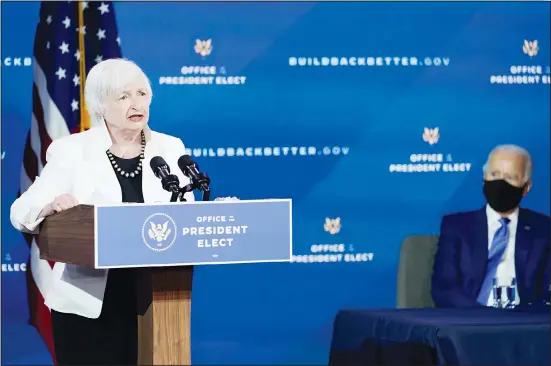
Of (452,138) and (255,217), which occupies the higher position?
(452,138)

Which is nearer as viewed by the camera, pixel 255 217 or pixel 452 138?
pixel 255 217

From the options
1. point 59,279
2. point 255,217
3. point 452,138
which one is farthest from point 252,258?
point 452,138

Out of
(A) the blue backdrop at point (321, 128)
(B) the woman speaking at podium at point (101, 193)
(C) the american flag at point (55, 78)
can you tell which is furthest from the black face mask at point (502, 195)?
(B) the woman speaking at podium at point (101, 193)

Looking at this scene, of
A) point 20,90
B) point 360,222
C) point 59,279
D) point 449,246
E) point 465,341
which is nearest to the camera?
point 59,279

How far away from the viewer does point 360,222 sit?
19.9 ft

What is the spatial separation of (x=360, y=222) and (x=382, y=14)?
46.7 inches

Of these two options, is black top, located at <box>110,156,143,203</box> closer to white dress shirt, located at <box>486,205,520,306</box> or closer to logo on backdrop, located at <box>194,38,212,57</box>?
logo on backdrop, located at <box>194,38,212,57</box>

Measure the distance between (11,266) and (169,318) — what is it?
2.78m

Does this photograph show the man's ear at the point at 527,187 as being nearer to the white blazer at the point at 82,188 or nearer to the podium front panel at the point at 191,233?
the white blazer at the point at 82,188

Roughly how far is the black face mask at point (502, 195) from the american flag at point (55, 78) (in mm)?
2178

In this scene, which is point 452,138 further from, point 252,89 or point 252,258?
point 252,258

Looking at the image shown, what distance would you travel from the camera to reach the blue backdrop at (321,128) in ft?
19.3

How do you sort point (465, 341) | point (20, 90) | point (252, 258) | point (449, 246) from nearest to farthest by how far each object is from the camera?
point (252, 258) → point (465, 341) → point (449, 246) → point (20, 90)

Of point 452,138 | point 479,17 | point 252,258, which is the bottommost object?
point 252,258
